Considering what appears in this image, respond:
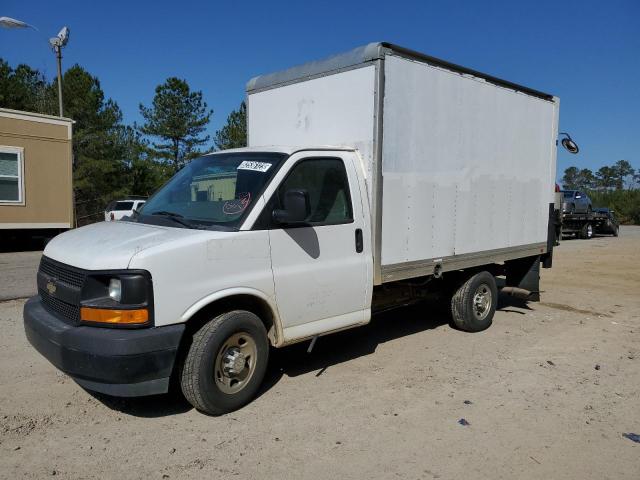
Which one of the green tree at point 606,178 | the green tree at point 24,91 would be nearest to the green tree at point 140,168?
the green tree at point 24,91

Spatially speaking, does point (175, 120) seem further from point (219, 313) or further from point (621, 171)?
point (621, 171)

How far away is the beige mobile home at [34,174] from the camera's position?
50.9 ft

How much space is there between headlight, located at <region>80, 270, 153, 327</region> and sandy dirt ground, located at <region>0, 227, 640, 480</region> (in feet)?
2.82

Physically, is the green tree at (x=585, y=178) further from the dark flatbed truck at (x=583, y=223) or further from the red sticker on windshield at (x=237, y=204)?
the red sticker on windshield at (x=237, y=204)

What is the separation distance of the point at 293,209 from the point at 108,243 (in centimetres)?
140

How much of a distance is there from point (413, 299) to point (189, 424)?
3.32 meters

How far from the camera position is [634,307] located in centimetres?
871

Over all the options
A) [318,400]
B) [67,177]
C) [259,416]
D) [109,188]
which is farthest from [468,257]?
[109,188]

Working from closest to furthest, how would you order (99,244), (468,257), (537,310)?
(99,244), (468,257), (537,310)

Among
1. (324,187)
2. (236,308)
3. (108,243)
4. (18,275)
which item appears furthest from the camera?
(18,275)

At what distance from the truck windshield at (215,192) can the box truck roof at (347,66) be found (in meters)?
1.30

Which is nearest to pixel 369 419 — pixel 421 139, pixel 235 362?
pixel 235 362

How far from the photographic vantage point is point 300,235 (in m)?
4.46

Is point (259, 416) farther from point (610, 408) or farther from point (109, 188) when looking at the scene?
point (109, 188)
